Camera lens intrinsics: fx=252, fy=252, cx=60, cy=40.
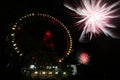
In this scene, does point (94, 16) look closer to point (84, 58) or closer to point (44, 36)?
point (84, 58)

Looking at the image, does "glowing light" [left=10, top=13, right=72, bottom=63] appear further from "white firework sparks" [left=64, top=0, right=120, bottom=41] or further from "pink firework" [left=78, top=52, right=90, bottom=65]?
"white firework sparks" [left=64, top=0, right=120, bottom=41]

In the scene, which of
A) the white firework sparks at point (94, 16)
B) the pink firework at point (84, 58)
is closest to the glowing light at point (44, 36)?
the pink firework at point (84, 58)

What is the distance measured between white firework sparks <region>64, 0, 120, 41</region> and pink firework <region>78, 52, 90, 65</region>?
52 centimetres

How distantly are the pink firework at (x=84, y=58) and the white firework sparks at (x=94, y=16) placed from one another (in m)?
0.52

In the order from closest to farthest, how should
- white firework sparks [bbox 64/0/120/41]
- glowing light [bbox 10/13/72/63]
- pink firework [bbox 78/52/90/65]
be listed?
glowing light [bbox 10/13/72/63] < pink firework [bbox 78/52/90/65] < white firework sparks [bbox 64/0/120/41]

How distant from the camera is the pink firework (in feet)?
22.3

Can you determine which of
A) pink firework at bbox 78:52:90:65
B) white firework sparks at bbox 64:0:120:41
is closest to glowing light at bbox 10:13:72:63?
pink firework at bbox 78:52:90:65

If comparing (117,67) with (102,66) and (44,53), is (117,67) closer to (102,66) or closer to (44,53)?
(102,66)

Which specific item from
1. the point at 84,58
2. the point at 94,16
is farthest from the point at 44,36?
the point at 94,16

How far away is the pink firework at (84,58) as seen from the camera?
6.81 meters

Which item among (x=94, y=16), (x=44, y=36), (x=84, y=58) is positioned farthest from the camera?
(x=94, y=16)

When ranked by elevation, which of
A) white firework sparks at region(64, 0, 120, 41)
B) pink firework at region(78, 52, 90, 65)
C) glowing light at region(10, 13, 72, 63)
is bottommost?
pink firework at region(78, 52, 90, 65)

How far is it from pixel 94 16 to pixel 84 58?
1.35 metres

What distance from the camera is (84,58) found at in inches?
274
